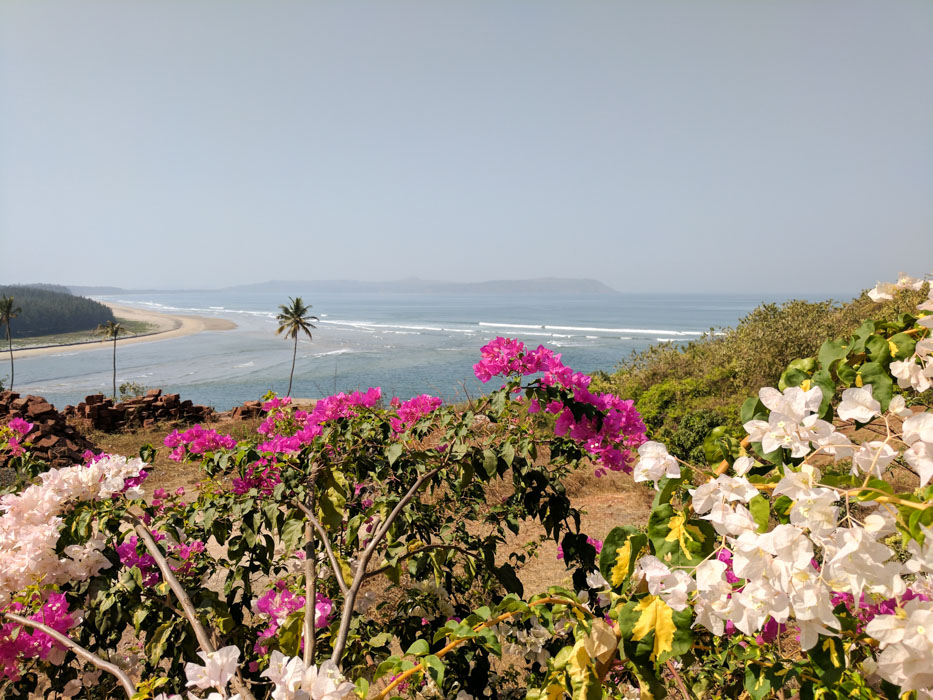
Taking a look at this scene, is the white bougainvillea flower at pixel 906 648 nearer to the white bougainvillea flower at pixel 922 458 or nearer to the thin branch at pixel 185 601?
the white bougainvillea flower at pixel 922 458

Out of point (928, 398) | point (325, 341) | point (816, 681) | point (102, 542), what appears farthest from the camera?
point (325, 341)

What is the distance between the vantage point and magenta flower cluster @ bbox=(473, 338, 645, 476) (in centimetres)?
169

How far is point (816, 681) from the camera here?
98 centimetres

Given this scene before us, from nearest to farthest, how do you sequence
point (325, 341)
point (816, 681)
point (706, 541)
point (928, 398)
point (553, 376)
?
point (706, 541) → point (816, 681) → point (553, 376) → point (928, 398) → point (325, 341)

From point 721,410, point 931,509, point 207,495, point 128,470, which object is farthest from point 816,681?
point 721,410

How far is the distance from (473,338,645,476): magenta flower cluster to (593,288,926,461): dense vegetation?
5.46m

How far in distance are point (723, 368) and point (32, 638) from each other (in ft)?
38.7

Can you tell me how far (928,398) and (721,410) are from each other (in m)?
2.56

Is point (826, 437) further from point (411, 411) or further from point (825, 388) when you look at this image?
point (411, 411)

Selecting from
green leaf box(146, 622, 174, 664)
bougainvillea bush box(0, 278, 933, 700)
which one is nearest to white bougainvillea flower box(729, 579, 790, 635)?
bougainvillea bush box(0, 278, 933, 700)

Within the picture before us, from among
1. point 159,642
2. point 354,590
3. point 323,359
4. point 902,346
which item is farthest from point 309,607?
point 323,359

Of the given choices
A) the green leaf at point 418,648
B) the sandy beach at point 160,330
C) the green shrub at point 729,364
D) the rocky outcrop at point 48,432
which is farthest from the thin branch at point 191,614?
the sandy beach at point 160,330

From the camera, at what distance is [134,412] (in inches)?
480

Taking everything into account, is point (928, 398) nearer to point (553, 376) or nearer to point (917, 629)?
point (553, 376)
